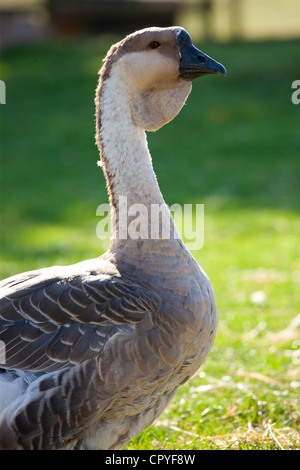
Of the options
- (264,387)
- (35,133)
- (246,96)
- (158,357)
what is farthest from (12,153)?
(158,357)

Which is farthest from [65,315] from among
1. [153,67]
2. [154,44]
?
[154,44]

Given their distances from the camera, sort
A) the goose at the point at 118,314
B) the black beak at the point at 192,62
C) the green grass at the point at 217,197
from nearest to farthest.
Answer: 1. the goose at the point at 118,314
2. the black beak at the point at 192,62
3. the green grass at the point at 217,197

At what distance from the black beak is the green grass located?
1.99 metres

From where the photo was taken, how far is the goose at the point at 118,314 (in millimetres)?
2928

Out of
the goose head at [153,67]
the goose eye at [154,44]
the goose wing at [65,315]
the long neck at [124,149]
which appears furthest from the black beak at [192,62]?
the goose wing at [65,315]

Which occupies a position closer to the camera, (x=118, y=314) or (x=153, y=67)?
(x=118, y=314)

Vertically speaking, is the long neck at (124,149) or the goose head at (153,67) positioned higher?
the goose head at (153,67)

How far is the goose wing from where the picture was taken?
9.88 feet

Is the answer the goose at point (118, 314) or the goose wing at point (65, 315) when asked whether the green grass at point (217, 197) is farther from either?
the goose wing at point (65, 315)

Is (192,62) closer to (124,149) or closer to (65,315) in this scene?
(124,149)

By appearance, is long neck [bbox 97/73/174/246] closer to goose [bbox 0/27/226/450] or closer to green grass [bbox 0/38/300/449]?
goose [bbox 0/27/226/450]

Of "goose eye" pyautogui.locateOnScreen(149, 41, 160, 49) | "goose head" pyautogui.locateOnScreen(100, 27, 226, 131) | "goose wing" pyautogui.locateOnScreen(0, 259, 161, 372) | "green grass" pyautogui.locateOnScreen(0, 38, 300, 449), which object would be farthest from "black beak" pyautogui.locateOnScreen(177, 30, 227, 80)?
A: "green grass" pyautogui.locateOnScreen(0, 38, 300, 449)

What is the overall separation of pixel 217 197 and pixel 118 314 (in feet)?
22.0

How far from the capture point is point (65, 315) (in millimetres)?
3080
